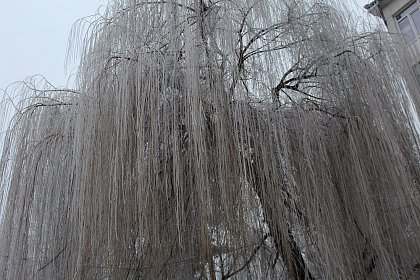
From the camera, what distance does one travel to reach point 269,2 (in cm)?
414

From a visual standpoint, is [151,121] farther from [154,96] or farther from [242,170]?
[242,170]

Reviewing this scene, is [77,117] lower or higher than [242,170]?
higher

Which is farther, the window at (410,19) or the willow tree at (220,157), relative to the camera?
the window at (410,19)

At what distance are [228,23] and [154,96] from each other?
90 cm

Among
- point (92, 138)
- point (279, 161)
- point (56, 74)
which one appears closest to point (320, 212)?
point (279, 161)

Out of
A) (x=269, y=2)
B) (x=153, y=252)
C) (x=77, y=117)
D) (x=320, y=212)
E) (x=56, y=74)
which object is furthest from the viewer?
(x=56, y=74)

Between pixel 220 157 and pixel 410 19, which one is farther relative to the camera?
pixel 410 19

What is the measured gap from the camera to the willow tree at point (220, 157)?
3.29m

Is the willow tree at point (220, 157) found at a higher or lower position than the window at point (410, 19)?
lower

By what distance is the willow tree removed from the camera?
10.8 feet

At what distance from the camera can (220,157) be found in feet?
10.8

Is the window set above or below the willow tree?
above

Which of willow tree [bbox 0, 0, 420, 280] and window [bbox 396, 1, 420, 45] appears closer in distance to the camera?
willow tree [bbox 0, 0, 420, 280]

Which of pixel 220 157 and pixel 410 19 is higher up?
pixel 410 19
